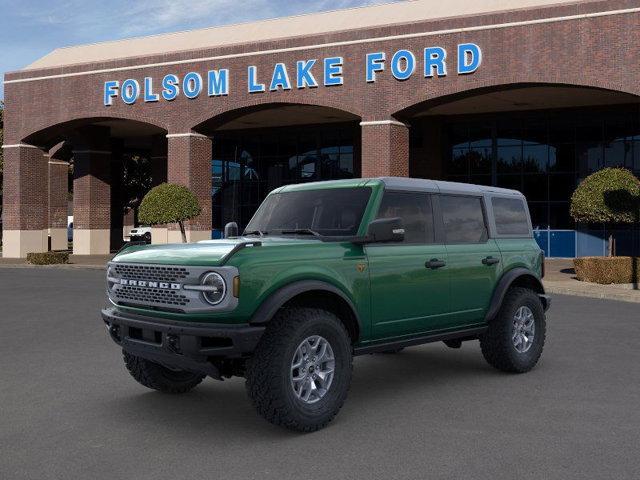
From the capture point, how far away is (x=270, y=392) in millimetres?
5609

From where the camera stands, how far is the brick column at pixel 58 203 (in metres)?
41.4

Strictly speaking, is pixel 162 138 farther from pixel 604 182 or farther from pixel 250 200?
pixel 604 182

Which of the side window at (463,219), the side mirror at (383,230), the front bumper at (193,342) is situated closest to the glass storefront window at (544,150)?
the side window at (463,219)

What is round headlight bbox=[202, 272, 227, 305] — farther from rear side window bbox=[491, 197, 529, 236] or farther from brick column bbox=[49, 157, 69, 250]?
brick column bbox=[49, 157, 69, 250]

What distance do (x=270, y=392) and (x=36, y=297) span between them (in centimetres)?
1284

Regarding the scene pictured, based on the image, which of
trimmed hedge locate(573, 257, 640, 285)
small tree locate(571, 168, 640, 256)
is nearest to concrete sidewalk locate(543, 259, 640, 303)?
trimmed hedge locate(573, 257, 640, 285)

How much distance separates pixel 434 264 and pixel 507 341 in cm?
149

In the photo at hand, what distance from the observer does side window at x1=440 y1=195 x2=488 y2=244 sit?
7602 mm

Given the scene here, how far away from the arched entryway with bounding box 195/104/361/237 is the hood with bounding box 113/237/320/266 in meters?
29.4

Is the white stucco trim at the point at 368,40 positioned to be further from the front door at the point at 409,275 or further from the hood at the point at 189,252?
the hood at the point at 189,252

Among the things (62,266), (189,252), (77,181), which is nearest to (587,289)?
(189,252)

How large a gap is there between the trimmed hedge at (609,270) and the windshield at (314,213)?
1519 centimetres

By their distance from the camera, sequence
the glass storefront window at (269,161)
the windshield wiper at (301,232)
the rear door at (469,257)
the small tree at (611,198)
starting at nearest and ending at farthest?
the windshield wiper at (301,232) → the rear door at (469,257) → the small tree at (611,198) → the glass storefront window at (269,161)

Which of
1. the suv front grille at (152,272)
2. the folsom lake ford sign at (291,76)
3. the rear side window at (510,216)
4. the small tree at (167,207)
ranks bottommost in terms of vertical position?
the suv front grille at (152,272)
